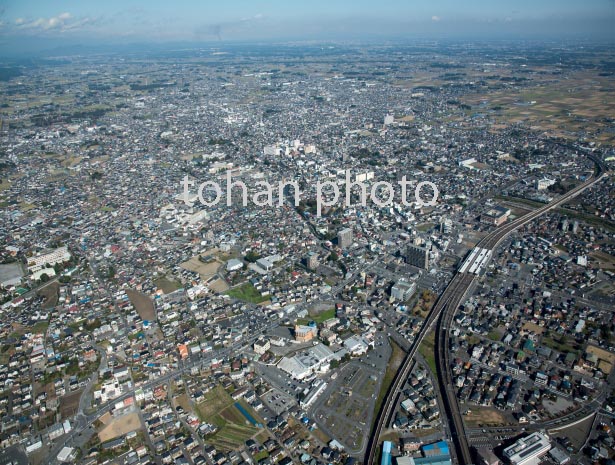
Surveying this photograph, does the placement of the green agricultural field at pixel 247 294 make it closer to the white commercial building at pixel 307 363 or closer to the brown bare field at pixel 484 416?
the white commercial building at pixel 307 363

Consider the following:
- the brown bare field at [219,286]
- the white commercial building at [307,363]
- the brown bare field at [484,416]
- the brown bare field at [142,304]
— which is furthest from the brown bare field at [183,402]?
the brown bare field at [484,416]

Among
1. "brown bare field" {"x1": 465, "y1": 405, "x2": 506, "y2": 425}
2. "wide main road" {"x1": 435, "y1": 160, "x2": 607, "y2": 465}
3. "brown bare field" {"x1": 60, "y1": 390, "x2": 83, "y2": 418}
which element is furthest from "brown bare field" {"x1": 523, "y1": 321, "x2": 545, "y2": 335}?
"brown bare field" {"x1": 60, "y1": 390, "x2": 83, "y2": 418}

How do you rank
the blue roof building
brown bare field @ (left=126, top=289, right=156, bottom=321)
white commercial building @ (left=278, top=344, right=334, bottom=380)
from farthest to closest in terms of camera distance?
brown bare field @ (left=126, top=289, right=156, bottom=321)
white commercial building @ (left=278, top=344, right=334, bottom=380)
the blue roof building

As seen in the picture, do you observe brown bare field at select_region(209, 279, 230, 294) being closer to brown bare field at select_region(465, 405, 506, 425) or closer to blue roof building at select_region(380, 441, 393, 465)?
blue roof building at select_region(380, 441, 393, 465)

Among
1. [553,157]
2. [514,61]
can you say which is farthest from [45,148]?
[514,61]

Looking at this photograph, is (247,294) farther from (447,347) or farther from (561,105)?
(561,105)

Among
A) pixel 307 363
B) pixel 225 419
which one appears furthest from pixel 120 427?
pixel 307 363
